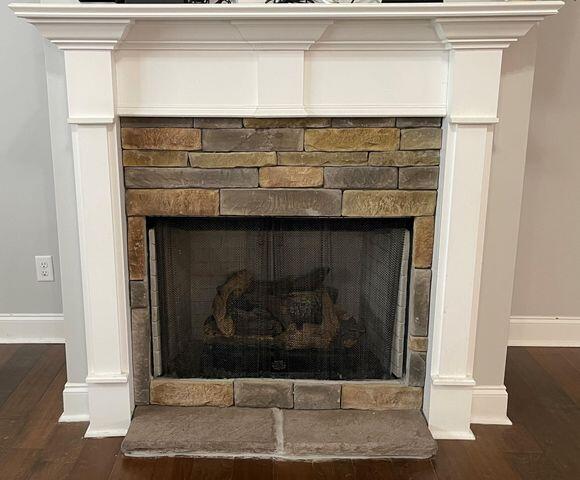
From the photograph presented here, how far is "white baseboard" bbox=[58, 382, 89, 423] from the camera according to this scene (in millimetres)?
2205

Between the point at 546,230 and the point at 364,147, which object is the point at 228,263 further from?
the point at 546,230

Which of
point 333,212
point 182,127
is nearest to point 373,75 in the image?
point 333,212

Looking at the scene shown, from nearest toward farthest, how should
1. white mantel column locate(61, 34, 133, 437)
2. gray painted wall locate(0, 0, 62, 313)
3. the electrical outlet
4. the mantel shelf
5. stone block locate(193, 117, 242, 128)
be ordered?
1. the mantel shelf
2. white mantel column locate(61, 34, 133, 437)
3. stone block locate(193, 117, 242, 128)
4. gray painted wall locate(0, 0, 62, 313)
5. the electrical outlet

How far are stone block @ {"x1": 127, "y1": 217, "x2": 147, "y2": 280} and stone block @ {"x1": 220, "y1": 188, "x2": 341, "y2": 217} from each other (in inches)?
11.1

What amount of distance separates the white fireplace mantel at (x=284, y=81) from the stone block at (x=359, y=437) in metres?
0.31

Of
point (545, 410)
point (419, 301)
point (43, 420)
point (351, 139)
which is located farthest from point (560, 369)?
point (43, 420)

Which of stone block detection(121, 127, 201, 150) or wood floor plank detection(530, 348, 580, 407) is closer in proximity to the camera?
stone block detection(121, 127, 201, 150)

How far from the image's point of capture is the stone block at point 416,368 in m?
2.16

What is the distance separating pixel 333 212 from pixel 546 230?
47.7 inches

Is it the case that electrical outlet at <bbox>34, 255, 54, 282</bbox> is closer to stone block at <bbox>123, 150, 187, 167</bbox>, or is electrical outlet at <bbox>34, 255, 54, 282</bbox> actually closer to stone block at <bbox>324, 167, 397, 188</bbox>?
stone block at <bbox>123, 150, 187, 167</bbox>

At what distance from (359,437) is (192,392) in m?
0.60

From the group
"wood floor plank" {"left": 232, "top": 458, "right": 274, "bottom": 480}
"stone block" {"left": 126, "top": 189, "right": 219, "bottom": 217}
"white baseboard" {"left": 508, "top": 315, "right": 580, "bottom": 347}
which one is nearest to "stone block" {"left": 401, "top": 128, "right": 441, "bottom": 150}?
"stone block" {"left": 126, "top": 189, "right": 219, "bottom": 217}

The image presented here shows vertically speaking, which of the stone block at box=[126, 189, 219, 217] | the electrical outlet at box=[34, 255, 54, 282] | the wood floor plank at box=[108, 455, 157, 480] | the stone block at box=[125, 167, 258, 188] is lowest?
the wood floor plank at box=[108, 455, 157, 480]

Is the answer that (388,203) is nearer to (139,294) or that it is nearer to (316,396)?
(316,396)
